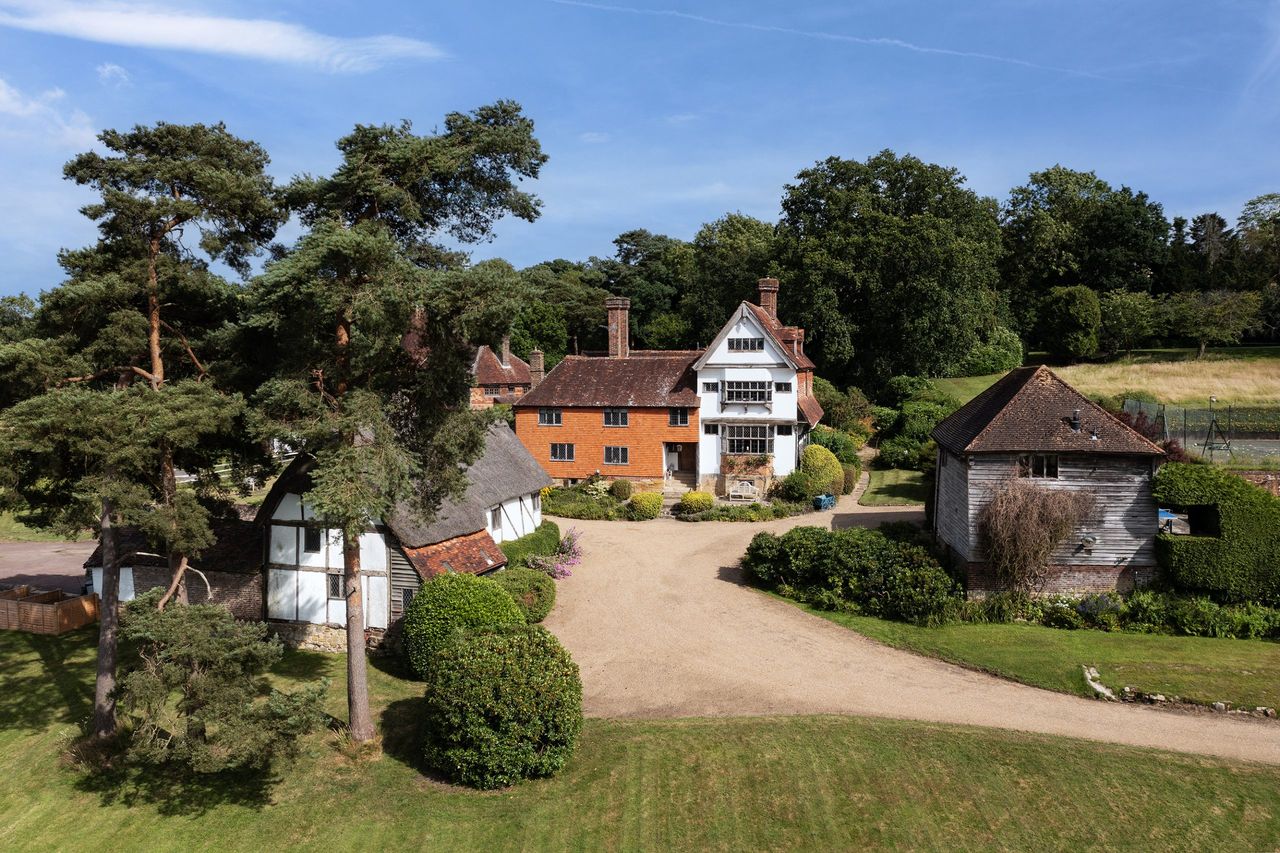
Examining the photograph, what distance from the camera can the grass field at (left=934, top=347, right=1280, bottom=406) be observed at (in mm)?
51844

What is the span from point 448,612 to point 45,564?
76.0 ft

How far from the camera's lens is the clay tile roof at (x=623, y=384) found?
136ft

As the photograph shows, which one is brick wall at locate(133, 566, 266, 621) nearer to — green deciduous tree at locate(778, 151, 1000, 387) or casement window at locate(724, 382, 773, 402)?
casement window at locate(724, 382, 773, 402)

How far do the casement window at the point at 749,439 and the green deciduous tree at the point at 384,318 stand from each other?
25.0m

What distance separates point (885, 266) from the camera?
56.0 m

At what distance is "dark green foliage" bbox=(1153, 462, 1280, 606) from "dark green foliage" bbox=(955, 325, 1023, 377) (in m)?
43.4

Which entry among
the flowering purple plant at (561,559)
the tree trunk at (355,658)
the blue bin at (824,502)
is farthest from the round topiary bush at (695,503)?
the tree trunk at (355,658)

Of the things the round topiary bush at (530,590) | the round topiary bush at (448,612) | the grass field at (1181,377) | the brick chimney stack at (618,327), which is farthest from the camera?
the grass field at (1181,377)

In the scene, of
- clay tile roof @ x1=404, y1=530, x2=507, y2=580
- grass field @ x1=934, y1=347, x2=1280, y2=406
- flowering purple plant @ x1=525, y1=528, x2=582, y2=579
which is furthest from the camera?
grass field @ x1=934, y1=347, x2=1280, y2=406

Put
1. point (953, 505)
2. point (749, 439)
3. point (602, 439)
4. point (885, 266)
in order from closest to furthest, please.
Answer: point (953, 505) < point (749, 439) < point (602, 439) < point (885, 266)

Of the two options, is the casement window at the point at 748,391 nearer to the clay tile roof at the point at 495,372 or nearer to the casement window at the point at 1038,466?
the casement window at the point at 1038,466

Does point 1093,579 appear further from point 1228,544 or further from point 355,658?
point 355,658

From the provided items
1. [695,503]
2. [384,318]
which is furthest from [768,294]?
[384,318]

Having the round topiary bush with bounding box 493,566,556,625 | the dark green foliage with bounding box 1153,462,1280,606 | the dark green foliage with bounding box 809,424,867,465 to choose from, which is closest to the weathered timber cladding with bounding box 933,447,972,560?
the dark green foliage with bounding box 1153,462,1280,606
